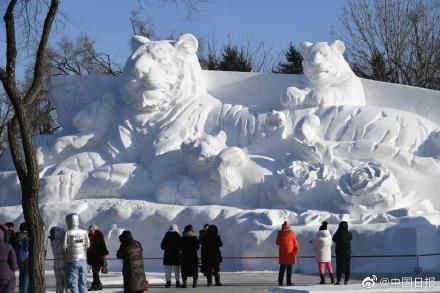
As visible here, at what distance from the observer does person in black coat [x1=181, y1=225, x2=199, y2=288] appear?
18513mm

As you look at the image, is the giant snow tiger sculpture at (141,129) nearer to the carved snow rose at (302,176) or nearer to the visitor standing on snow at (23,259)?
Result: the carved snow rose at (302,176)

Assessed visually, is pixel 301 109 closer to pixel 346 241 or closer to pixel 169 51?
pixel 169 51

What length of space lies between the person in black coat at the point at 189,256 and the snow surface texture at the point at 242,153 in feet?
10.4

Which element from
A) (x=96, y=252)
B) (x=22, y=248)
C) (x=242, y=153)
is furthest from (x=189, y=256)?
(x=242, y=153)

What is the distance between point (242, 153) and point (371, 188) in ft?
9.71

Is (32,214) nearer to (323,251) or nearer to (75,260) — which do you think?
(75,260)

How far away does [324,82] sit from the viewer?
78.8 ft

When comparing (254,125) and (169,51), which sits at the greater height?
(169,51)

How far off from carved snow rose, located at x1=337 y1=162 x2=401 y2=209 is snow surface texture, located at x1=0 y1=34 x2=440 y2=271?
0.08 ft

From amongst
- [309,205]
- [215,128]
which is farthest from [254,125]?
[309,205]

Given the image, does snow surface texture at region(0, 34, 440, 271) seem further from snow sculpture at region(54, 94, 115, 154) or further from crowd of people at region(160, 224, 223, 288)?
crowd of people at region(160, 224, 223, 288)

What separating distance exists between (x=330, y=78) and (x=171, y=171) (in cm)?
420

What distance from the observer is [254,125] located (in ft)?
79.0

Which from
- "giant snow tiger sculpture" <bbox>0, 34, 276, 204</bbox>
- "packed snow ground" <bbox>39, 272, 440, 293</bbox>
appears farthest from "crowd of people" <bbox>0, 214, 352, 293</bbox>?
"giant snow tiger sculpture" <bbox>0, 34, 276, 204</bbox>
